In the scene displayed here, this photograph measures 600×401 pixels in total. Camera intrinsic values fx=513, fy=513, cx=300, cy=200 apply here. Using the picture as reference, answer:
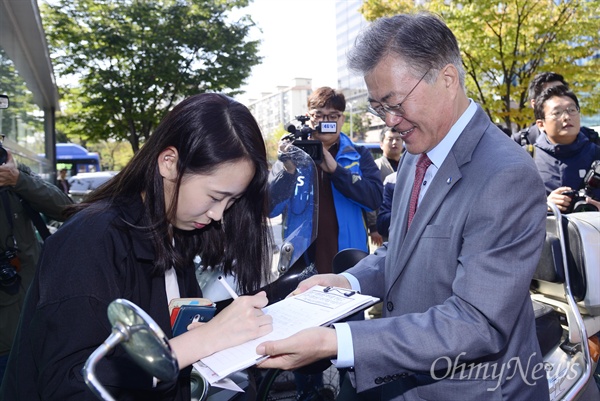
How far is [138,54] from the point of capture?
14.0 m

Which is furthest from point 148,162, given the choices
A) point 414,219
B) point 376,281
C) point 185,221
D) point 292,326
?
point 376,281

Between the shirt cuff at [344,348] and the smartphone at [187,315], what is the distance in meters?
0.42

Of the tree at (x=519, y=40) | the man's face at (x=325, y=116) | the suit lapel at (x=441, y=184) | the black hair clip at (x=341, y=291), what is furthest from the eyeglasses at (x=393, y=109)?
the tree at (x=519, y=40)

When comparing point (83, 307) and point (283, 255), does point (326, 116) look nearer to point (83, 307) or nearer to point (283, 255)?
point (283, 255)

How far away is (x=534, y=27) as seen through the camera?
11312 mm

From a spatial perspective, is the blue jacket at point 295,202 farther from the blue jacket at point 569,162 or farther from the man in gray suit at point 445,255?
the blue jacket at point 569,162

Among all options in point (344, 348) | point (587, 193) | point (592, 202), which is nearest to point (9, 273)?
point (344, 348)

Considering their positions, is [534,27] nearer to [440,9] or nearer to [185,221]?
[440,9]

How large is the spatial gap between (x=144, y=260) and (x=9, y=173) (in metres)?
2.01

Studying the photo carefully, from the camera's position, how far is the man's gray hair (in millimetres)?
1713

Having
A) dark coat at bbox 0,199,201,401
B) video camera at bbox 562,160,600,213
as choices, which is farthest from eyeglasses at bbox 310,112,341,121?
dark coat at bbox 0,199,201,401

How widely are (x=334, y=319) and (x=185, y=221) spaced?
61 centimetres

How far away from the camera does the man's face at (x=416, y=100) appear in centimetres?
174

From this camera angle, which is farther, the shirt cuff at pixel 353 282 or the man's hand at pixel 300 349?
the shirt cuff at pixel 353 282
